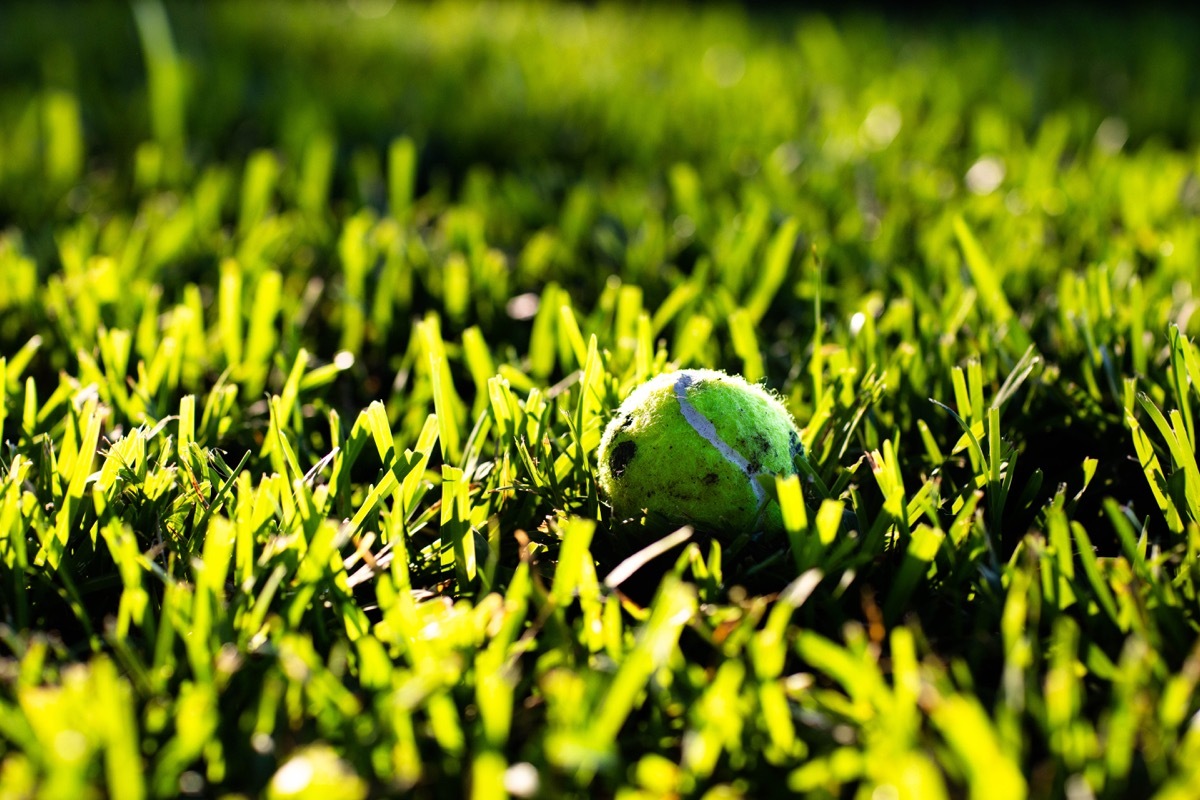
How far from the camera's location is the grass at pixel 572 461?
1.03 metres

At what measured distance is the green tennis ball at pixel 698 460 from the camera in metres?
1.34

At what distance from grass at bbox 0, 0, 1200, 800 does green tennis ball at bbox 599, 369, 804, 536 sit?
44 millimetres

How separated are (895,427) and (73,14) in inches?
193

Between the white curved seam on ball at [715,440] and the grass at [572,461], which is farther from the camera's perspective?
the white curved seam on ball at [715,440]

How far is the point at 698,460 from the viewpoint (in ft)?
4.40

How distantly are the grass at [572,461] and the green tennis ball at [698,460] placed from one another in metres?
0.04

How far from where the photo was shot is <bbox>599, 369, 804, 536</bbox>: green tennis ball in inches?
52.8

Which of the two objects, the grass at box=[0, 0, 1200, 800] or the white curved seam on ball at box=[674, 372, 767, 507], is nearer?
the grass at box=[0, 0, 1200, 800]

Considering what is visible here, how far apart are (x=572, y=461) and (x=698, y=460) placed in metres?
0.19

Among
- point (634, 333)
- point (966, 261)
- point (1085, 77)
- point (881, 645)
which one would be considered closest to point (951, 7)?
point (1085, 77)

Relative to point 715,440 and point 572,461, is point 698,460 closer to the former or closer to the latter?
point 715,440

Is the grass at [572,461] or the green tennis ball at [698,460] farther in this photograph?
the green tennis ball at [698,460]

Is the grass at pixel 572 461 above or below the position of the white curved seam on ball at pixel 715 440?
below

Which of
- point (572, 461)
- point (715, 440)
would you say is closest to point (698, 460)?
point (715, 440)
